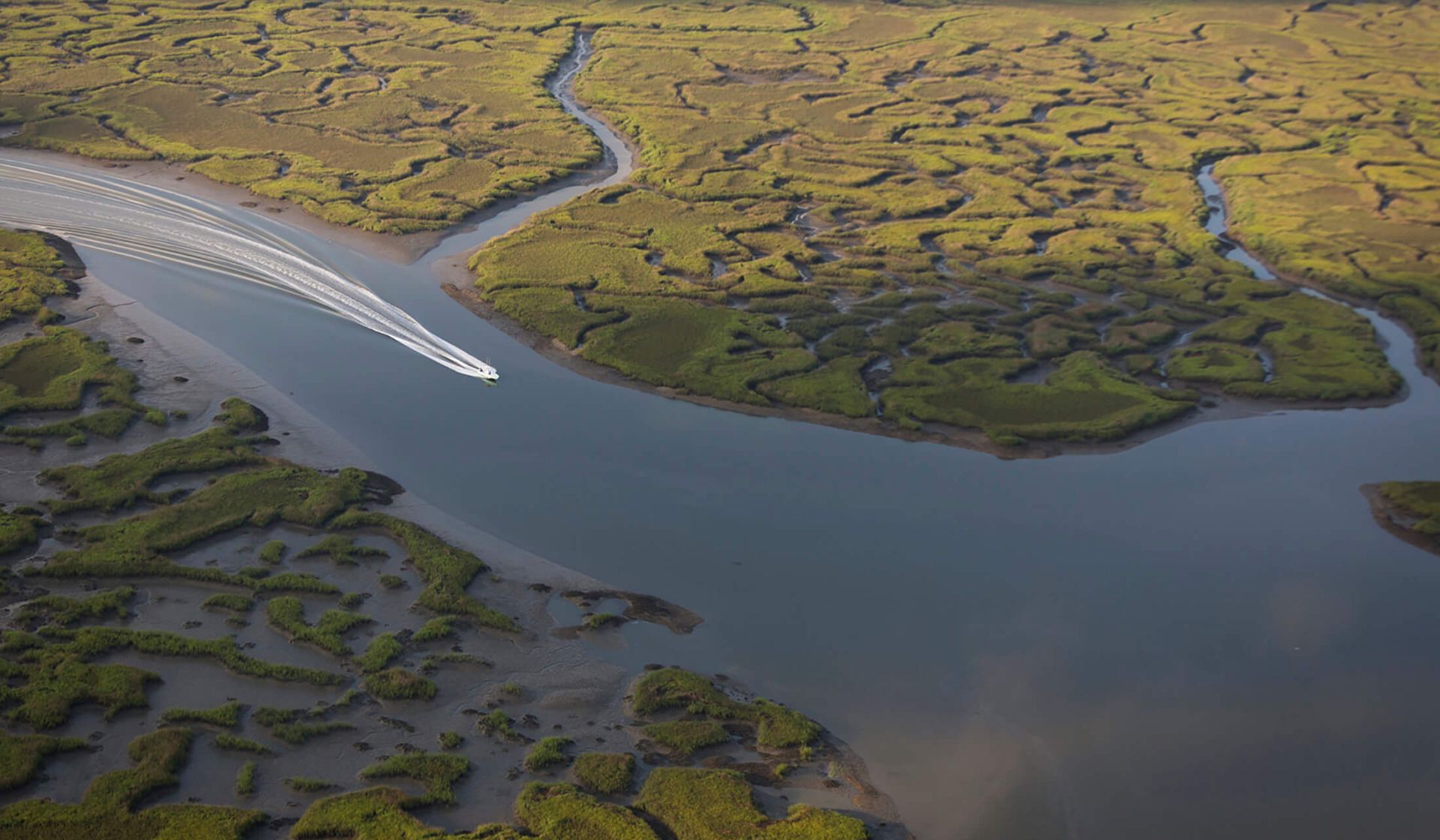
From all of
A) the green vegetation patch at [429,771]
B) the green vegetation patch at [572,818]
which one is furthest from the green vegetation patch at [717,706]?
the green vegetation patch at [429,771]

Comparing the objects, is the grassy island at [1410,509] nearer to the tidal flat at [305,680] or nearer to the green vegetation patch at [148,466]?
the tidal flat at [305,680]

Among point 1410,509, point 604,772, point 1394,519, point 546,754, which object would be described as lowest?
point 1394,519

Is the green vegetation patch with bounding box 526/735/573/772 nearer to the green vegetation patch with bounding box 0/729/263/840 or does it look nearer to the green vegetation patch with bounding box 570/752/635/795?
the green vegetation patch with bounding box 570/752/635/795

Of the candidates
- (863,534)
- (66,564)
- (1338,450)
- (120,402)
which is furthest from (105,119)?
(1338,450)

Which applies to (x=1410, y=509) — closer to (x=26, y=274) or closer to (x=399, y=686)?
(x=399, y=686)

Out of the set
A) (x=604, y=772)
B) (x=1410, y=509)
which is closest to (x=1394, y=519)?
(x=1410, y=509)

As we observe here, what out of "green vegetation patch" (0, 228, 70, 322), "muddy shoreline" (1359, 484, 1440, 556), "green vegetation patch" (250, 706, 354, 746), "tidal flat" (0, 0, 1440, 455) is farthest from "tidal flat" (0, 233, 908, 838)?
"muddy shoreline" (1359, 484, 1440, 556)
